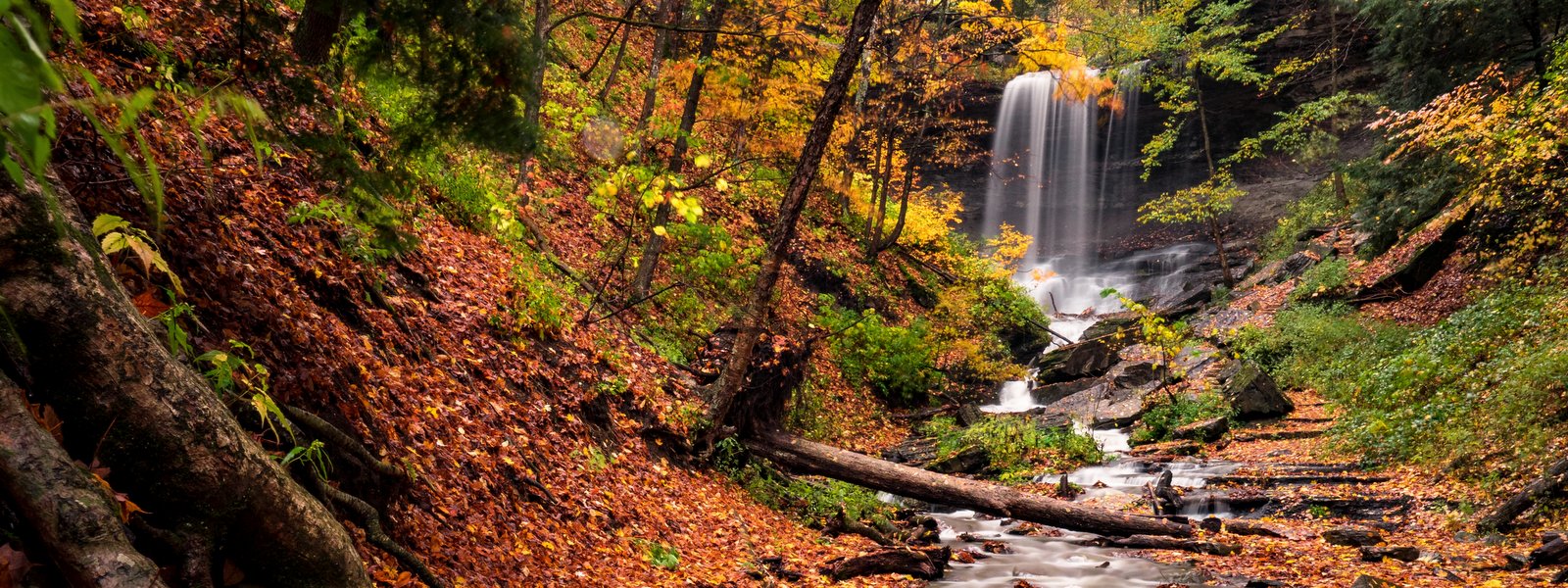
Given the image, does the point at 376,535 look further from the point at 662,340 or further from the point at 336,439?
the point at 662,340

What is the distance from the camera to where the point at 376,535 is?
3508mm

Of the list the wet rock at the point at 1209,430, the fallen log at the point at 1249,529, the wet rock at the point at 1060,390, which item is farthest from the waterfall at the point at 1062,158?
the fallen log at the point at 1249,529

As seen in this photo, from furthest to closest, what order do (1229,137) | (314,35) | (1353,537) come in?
(1229,137)
(1353,537)
(314,35)

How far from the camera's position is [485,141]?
3.40 metres

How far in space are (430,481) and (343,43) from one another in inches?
111

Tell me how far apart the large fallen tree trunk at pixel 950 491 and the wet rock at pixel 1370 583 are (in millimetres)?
2181

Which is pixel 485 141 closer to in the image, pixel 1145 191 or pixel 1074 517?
pixel 1074 517

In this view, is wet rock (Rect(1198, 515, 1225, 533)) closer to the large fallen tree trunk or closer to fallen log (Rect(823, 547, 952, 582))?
the large fallen tree trunk

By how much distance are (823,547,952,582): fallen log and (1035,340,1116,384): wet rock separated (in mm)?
13200

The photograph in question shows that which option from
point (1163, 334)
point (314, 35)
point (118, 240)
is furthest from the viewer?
point (1163, 334)

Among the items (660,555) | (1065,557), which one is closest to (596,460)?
(660,555)

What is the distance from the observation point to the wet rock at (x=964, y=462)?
40.6 ft

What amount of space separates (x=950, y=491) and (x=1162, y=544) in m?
2.14

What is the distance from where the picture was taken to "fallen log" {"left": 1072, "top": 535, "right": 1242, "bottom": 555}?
25.2ft
